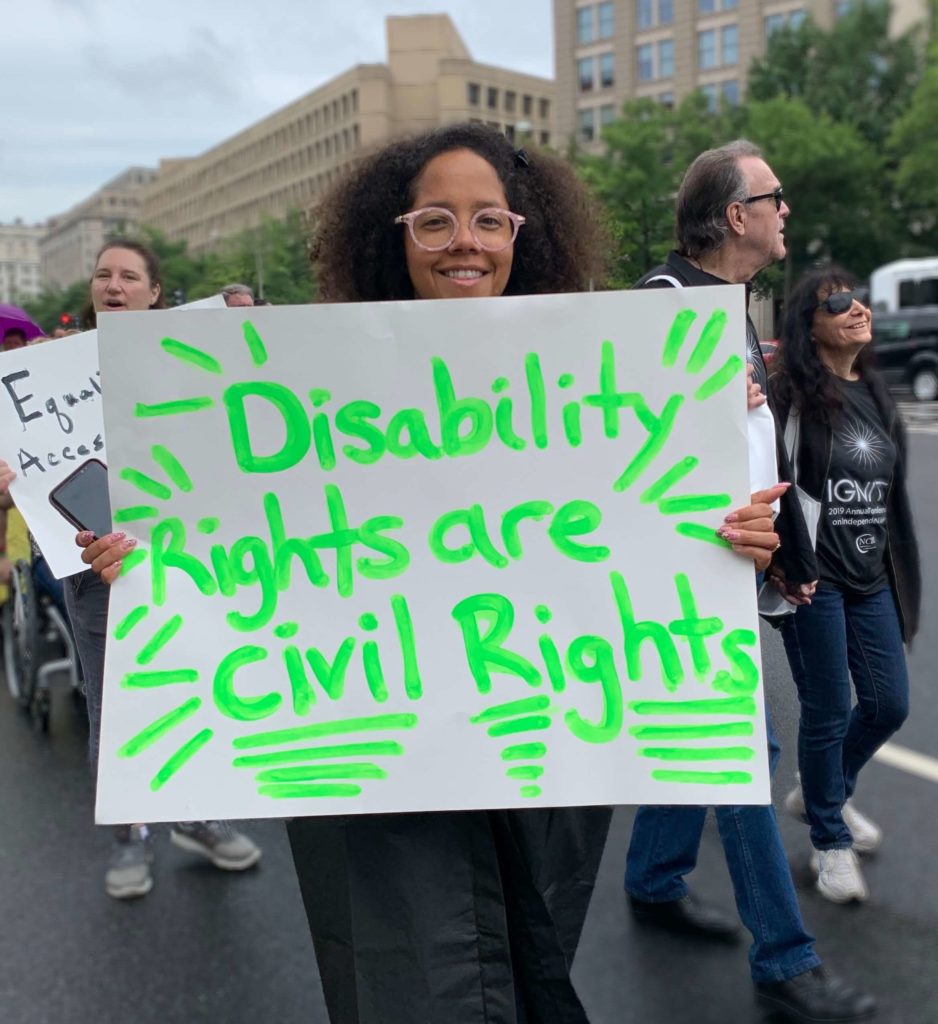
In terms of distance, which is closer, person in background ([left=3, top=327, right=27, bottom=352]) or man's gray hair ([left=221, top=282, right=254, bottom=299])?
man's gray hair ([left=221, top=282, right=254, bottom=299])

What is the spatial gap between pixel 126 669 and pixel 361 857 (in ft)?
1.51

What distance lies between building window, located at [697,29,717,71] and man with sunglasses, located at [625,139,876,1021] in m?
65.7

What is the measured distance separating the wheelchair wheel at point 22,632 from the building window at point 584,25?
222 ft

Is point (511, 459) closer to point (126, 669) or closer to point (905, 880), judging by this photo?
point (126, 669)

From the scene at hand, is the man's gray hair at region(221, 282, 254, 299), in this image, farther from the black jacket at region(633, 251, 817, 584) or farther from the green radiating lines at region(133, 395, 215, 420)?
the green radiating lines at region(133, 395, 215, 420)

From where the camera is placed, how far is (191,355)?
1592 millimetres

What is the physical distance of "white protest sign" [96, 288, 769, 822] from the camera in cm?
157

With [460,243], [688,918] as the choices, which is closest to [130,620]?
[460,243]

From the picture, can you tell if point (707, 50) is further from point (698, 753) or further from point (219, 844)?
point (698, 753)

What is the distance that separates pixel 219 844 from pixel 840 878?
1837mm

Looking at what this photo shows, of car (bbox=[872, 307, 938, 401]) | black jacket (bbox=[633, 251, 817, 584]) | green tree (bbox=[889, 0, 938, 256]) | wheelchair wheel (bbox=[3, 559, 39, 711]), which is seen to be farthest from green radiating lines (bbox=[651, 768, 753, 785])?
green tree (bbox=[889, 0, 938, 256])

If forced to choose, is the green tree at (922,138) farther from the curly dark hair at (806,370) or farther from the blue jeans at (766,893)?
the blue jeans at (766,893)

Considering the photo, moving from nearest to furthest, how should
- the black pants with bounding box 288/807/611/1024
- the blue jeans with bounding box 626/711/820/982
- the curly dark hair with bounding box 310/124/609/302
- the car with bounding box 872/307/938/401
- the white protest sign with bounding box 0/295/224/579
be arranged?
the black pants with bounding box 288/807/611/1024 < the curly dark hair with bounding box 310/124/609/302 < the white protest sign with bounding box 0/295/224/579 < the blue jeans with bounding box 626/711/820/982 < the car with bounding box 872/307/938/401

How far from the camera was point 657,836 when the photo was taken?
2.88 m
